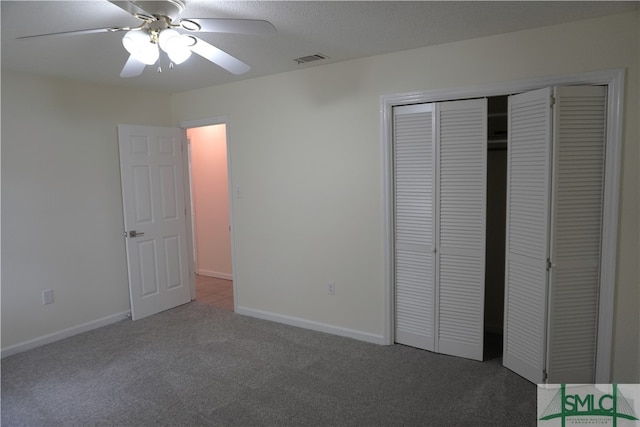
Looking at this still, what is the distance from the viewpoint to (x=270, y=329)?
388 centimetres

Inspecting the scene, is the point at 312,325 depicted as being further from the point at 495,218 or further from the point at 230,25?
the point at 230,25

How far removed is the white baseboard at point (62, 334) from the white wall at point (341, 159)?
123 centimetres

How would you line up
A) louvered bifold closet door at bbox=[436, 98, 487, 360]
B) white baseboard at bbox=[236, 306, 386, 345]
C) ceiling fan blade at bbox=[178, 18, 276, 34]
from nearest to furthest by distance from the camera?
ceiling fan blade at bbox=[178, 18, 276, 34], louvered bifold closet door at bbox=[436, 98, 487, 360], white baseboard at bbox=[236, 306, 386, 345]

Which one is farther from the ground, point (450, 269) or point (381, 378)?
point (450, 269)

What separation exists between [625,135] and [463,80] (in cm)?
107

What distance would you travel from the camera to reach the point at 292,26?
254 centimetres

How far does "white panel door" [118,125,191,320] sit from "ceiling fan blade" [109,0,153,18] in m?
2.39

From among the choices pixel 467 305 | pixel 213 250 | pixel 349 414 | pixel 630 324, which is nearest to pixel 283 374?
pixel 349 414

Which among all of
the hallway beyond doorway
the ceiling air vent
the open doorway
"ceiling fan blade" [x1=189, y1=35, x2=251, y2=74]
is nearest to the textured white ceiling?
the ceiling air vent

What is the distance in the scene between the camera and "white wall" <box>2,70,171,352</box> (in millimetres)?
3393

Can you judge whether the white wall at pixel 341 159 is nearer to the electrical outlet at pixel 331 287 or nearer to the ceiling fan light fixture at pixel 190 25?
the electrical outlet at pixel 331 287

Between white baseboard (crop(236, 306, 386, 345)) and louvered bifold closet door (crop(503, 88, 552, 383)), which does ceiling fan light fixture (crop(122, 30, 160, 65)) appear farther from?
white baseboard (crop(236, 306, 386, 345))

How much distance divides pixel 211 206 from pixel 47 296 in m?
2.48

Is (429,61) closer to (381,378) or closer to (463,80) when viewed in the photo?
(463,80)
